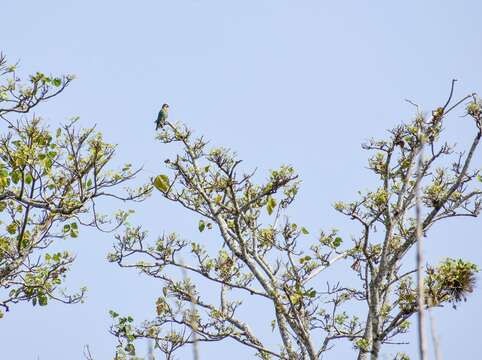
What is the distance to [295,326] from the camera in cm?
1209

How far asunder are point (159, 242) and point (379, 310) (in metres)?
4.01

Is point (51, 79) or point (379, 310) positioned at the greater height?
point (51, 79)

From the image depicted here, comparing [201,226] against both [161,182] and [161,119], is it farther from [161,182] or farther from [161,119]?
[161,119]

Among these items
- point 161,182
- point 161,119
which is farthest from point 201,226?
point 161,119

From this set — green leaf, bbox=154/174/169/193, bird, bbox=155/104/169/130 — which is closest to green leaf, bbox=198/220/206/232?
green leaf, bbox=154/174/169/193

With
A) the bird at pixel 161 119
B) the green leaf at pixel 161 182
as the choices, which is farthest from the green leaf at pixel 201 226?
the bird at pixel 161 119

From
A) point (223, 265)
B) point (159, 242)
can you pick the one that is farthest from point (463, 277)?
point (159, 242)

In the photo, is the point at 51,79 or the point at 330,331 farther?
the point at 330,331

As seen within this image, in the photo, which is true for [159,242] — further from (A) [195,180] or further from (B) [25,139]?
(B) [25,139]

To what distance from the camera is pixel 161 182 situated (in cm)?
1181

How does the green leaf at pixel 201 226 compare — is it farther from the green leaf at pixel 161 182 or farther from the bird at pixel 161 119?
the bird at pixel 161 119

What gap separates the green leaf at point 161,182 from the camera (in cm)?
1173

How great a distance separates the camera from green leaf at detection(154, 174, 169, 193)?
11.7 m

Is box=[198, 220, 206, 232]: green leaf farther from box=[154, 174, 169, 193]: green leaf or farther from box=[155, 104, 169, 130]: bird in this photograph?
box=[155, 104, 169, 130]: bird
